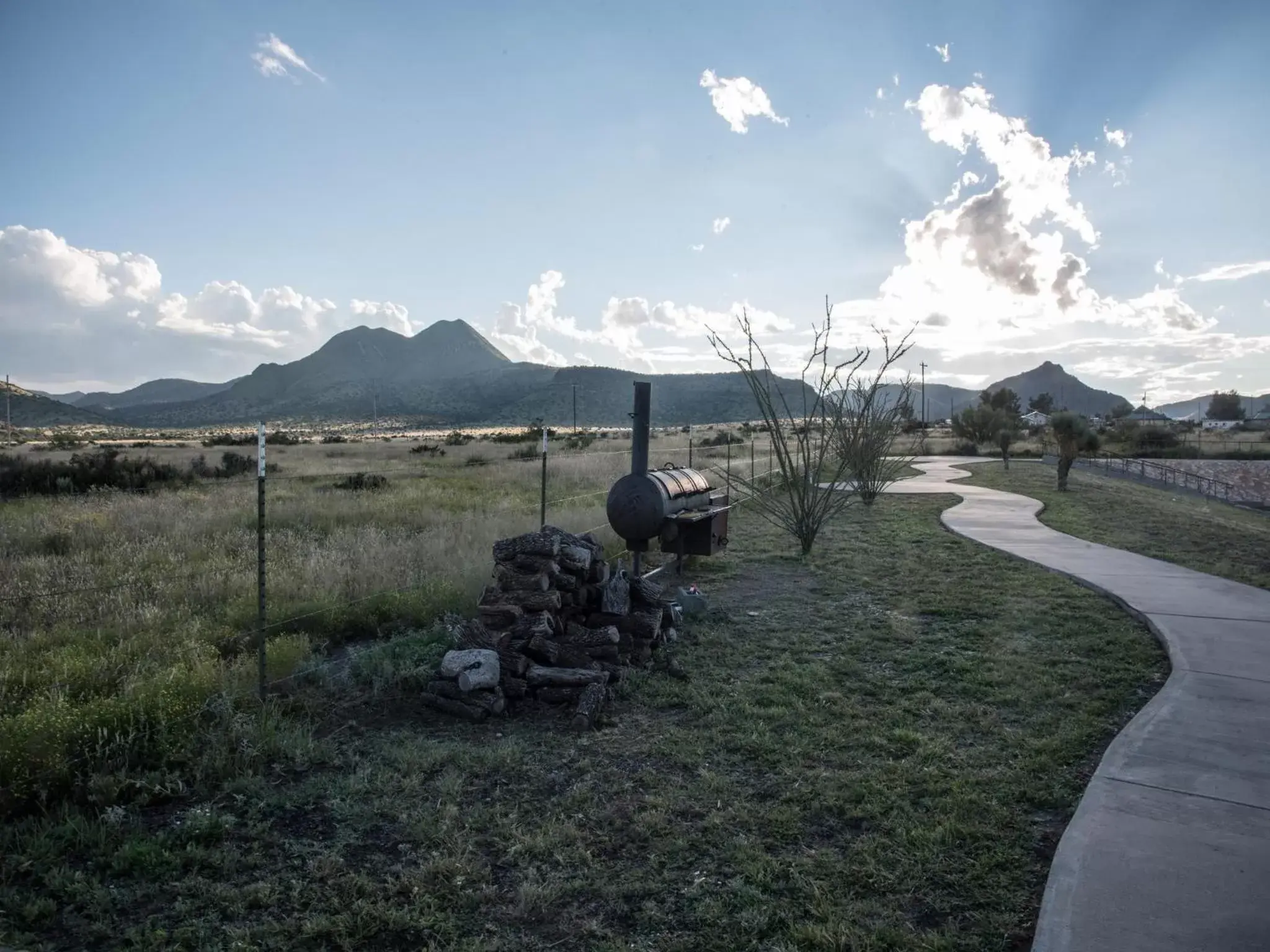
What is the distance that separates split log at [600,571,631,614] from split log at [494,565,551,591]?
0.68 meters

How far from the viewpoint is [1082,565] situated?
10742 mm

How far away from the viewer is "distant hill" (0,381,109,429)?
77.4m

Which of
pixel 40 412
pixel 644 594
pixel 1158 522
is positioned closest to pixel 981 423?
pixel 1158 522

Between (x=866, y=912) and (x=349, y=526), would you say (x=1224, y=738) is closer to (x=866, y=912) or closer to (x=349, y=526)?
(x=866, y=912)

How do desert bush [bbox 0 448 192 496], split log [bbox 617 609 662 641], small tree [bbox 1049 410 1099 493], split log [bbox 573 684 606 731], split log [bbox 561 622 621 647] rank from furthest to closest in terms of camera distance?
small tree [bbox 1049 410 1099 493], desert bush [bbox 0 448 192 496], split log [bbox 617 609 662 641], split log [bbox 561 622 621 647], split log [bbox 573 684 606 731]

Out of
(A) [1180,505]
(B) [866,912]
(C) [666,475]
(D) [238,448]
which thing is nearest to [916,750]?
(B) [866,912]

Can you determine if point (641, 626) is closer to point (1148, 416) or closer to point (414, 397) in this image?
point (1148, 416)

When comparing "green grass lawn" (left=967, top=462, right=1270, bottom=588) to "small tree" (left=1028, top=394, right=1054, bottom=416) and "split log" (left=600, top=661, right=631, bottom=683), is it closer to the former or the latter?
"split log" (left=600, top=661, right=631, bottom=683)

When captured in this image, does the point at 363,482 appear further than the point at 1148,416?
No

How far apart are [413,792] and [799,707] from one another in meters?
2.77

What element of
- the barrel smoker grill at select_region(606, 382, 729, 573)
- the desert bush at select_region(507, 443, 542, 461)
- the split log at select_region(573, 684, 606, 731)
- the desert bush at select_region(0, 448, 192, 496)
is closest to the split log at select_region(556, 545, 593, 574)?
the split log at select_region(573, 684, 606, 731)

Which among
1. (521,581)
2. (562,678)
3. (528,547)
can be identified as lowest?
(562,678)

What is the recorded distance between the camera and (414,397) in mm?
133625

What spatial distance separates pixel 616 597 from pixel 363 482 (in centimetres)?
1320
